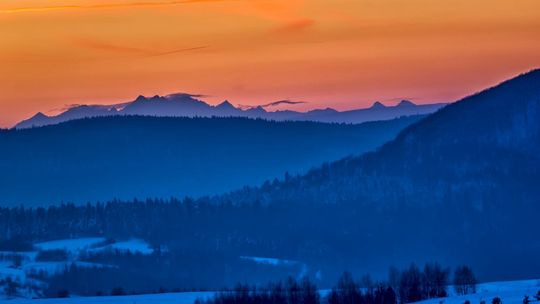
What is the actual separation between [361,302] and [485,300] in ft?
253

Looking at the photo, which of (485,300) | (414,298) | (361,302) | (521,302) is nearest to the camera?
(521,302)

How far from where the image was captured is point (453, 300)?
4958 inches

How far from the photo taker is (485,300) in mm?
122125

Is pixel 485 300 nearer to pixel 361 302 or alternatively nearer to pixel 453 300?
pixel 453 300

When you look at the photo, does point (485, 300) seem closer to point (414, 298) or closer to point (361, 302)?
point (414, 298)

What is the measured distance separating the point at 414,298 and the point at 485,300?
62.5 m

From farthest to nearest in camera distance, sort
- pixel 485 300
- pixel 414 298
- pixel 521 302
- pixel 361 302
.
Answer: pixel 361 302 → pixel 414 298 → pixel 485 300 → pixel 521 302

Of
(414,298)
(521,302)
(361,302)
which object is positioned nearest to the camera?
(521,302)

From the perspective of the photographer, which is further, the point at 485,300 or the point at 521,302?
the point at 485,300

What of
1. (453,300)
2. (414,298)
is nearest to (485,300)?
(453,300)

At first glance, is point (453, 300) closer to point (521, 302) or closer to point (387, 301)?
Answer: point (521, 302)

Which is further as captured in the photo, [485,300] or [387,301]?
[387,301]

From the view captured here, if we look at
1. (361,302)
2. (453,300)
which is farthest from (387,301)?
(453,300)

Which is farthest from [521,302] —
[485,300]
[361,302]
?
[361,302]
